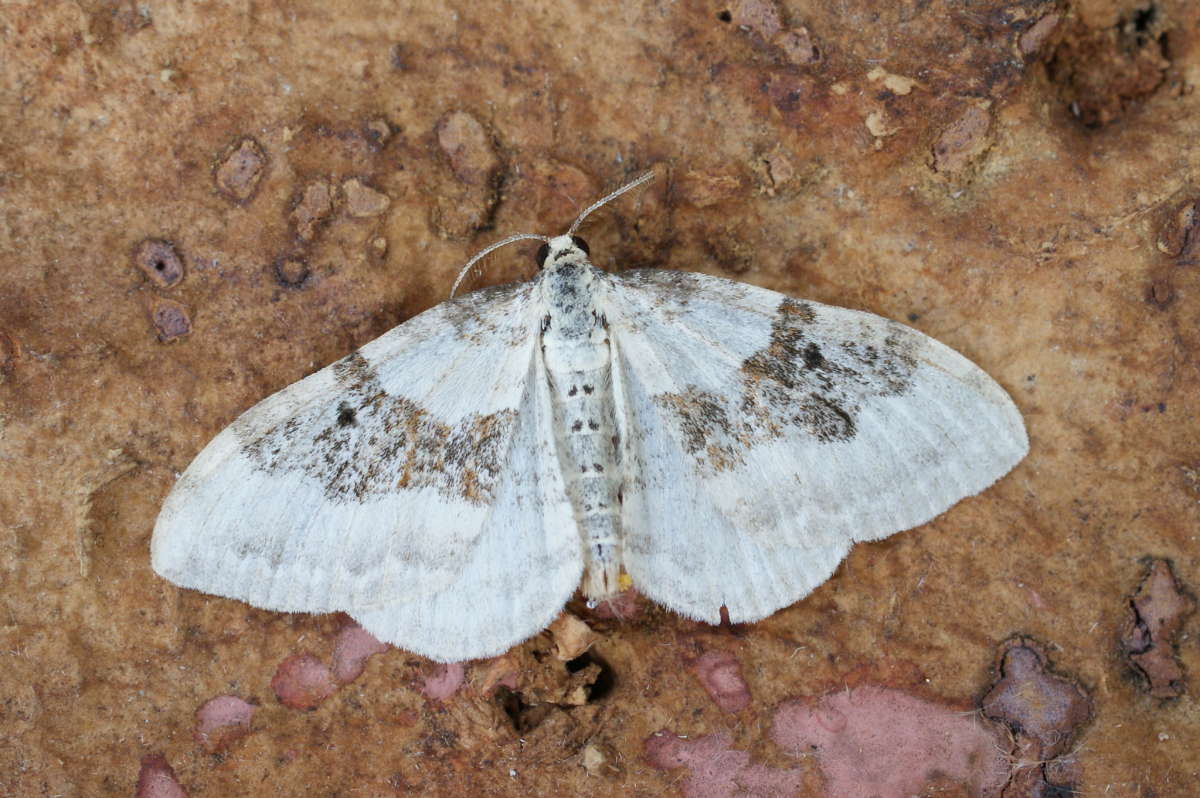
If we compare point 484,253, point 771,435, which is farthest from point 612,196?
point 771,435

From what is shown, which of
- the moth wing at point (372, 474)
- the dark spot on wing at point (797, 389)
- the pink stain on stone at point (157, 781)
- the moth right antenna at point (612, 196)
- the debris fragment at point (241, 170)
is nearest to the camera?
the moth wing at point (372, 474)

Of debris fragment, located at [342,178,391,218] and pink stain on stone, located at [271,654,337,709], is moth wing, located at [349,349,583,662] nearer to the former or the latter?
pink stain on stone, located at [271,654,337,709]

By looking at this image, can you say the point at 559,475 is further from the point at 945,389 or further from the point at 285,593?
the point at 945,389

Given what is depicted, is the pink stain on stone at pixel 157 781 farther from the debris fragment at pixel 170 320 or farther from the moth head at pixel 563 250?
the moth head at pixel 563 250

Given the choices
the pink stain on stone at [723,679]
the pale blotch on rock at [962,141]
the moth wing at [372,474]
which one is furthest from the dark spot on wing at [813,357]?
the pink stain on stone at [723,679]

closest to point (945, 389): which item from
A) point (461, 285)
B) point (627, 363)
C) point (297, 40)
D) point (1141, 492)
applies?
point (1141, 492)

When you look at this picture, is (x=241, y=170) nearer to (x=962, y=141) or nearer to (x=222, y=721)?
(x=222, y=721)

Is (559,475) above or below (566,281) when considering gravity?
below
